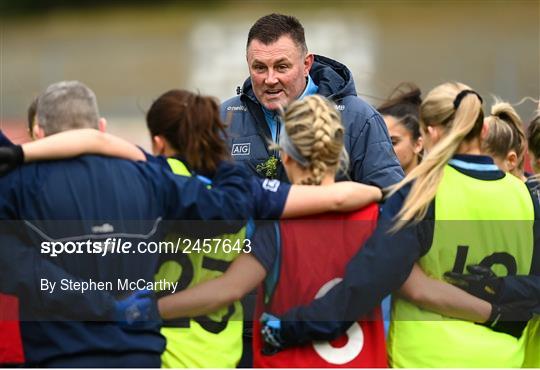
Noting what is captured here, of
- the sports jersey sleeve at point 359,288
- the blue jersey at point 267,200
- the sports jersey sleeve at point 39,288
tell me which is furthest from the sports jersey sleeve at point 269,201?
the sports jersey sleeve at point 39,288

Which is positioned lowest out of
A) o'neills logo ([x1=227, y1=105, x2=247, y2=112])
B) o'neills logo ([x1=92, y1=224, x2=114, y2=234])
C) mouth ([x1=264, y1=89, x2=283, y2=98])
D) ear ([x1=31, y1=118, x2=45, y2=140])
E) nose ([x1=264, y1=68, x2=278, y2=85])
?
o'neills logo ([x1=92, y1=224, x2=114, y2=234])

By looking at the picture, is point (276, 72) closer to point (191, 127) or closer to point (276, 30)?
point (276, 30)

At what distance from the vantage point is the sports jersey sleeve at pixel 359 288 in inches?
162

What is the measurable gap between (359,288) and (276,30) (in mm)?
2022

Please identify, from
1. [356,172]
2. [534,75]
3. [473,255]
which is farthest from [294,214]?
[534,75]

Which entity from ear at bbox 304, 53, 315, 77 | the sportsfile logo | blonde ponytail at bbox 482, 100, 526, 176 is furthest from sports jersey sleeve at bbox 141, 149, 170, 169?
blonde ponytail at bbox 482, 100, 526, 176

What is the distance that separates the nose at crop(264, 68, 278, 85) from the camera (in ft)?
18.4

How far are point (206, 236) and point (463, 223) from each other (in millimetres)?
1010

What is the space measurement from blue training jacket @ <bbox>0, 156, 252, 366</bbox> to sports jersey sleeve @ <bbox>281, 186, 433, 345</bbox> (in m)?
0.50

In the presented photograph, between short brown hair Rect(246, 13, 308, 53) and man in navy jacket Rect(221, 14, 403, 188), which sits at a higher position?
short brown hair Rect(246, 13, 308, 53)

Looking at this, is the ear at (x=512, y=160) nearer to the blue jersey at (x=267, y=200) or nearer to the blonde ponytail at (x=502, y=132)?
the blonde ponytail at (x=502, y=132)

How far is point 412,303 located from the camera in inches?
169

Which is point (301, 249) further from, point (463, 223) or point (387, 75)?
point (387, 75)

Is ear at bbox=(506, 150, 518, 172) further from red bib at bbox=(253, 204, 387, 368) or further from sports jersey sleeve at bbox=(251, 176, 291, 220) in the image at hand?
sports jersey sleeve at bbox=(251, 176, 291, 220)
